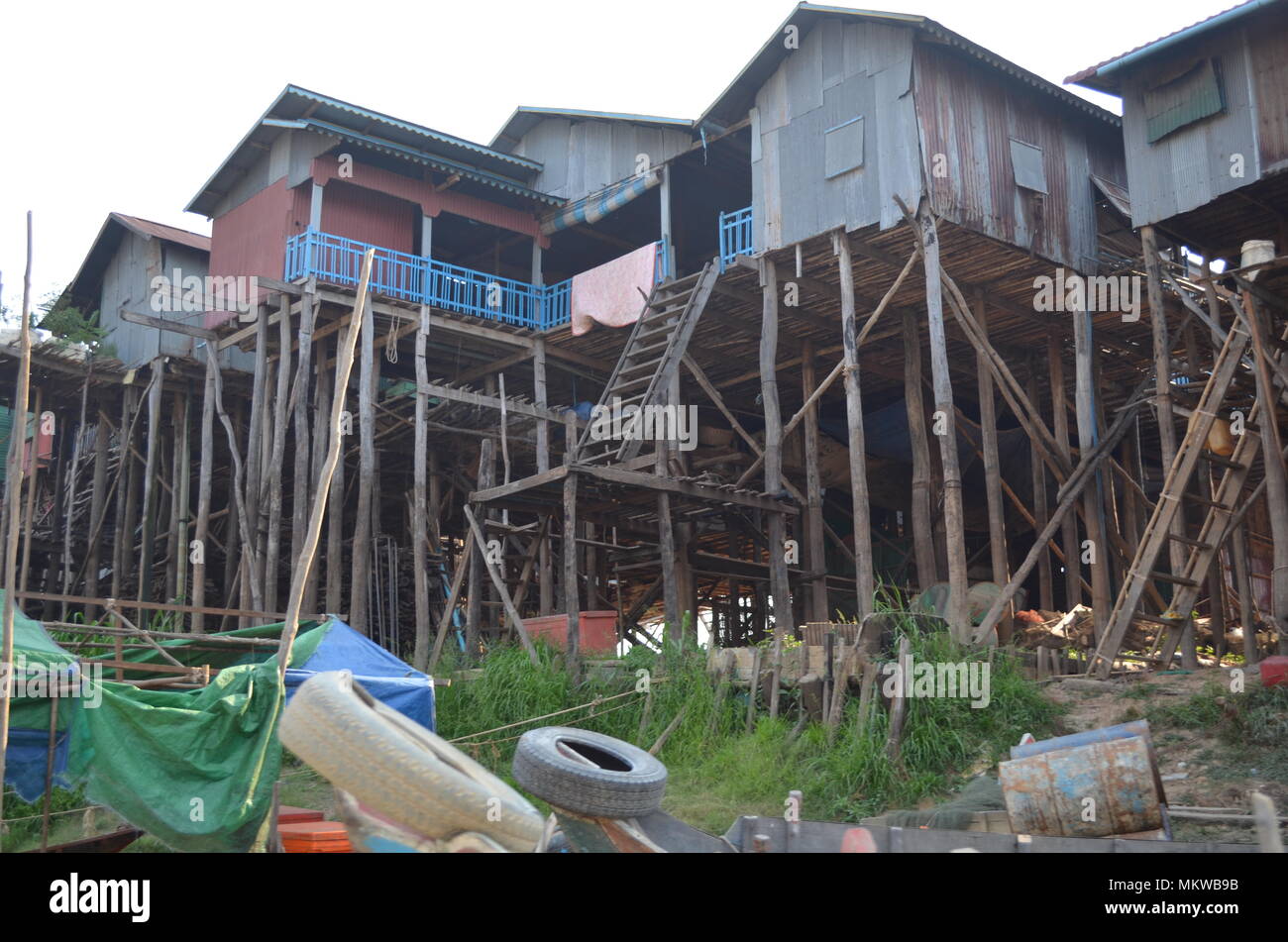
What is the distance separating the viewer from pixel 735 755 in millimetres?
13336

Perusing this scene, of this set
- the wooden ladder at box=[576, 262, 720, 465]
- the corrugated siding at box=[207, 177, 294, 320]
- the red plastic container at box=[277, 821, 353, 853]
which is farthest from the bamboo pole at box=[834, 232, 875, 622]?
the corrugated siding at box=[207, 177, 294, 320]

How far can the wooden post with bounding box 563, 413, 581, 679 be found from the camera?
15.3 m

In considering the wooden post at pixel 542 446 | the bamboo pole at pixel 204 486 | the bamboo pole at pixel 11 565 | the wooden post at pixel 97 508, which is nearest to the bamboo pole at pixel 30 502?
the wooden post at pixel 97 508

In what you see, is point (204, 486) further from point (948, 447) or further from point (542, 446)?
point (948, 447)

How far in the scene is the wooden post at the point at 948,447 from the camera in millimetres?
14875

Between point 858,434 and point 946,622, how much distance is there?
10.6 feet

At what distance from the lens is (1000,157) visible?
18.1 meters

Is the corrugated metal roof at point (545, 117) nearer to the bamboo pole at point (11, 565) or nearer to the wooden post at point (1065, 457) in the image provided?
the wooden post at point (1065, 457)

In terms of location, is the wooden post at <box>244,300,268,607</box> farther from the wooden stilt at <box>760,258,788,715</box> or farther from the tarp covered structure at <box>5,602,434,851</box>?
the tarp covered structure at <box>5,602,434,851</box>

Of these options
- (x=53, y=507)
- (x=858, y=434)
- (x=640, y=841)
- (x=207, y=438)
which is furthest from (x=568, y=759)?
(x=53, y=507)

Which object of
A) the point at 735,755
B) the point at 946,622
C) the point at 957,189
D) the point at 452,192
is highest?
the point at 452,192

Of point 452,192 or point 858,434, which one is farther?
point 452,192
